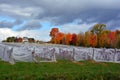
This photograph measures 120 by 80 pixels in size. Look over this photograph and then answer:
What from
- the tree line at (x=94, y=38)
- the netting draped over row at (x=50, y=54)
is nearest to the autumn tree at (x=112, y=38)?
the tree line at (x=94, y=38)

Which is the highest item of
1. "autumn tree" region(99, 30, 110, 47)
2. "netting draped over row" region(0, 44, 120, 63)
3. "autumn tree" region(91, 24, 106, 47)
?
"autumn tree" region(91, 24, 106, 47)

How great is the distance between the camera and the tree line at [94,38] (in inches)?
5768

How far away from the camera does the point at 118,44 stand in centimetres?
14162

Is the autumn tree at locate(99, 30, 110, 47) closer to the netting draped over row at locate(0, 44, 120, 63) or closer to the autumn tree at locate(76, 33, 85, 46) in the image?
the autumn tree at locate(76, 33, 85, 46)

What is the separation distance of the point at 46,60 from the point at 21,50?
9.21 feet

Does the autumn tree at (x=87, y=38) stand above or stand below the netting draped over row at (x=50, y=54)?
above

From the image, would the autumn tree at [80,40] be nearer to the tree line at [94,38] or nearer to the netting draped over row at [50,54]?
the tree line at [94,38]

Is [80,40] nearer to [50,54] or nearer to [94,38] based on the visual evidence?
[94,38]

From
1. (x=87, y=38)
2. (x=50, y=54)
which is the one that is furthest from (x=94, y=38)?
(x=50, y=54)

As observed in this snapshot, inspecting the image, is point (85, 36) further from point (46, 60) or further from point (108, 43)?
point (46, 60)

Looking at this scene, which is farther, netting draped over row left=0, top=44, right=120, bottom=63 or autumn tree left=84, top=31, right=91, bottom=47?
autumn tree left=84, top=31, right=91, bottom=47

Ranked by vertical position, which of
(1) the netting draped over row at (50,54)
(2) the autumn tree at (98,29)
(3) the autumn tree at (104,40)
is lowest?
(1) the netting draped over row at (50,54)

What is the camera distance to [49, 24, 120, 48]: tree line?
481 feet

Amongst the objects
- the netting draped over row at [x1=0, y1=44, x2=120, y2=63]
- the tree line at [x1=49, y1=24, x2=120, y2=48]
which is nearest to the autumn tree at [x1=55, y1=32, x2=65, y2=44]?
the tree line at [x1=49, y1=24, x2=120, y2=48]
